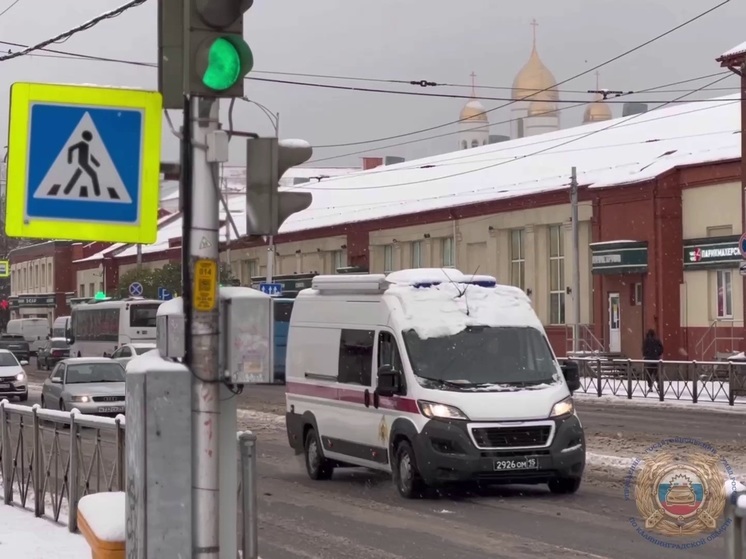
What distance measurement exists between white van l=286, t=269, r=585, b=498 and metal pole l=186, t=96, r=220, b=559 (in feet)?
23.5

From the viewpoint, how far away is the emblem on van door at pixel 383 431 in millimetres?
15234

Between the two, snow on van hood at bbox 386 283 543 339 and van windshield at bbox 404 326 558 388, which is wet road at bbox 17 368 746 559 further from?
snow on van hood at bbox 386 283 543 339

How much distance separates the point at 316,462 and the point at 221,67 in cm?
1032

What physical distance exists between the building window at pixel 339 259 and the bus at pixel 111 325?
13.6 meters

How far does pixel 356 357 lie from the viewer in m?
16.2

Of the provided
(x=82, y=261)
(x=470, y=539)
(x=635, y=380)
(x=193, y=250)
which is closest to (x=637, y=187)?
(x=635, y=380)

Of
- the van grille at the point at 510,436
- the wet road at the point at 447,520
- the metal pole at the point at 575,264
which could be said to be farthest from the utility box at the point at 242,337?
the metal pole at the point at 575,264

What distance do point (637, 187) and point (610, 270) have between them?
3163 millimetres

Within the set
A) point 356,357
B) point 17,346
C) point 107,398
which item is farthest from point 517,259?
point 356,357

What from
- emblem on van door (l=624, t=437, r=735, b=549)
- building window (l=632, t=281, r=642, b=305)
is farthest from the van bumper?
building window (l=632, t=281, r=642, b=305)

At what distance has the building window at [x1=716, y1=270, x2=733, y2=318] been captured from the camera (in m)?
43.8

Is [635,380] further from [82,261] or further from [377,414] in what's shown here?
[82,261]

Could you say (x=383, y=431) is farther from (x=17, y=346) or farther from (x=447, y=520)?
(x=17, y=346)

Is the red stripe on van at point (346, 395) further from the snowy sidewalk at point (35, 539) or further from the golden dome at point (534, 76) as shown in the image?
the golden dome at point (534, 76)
